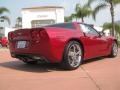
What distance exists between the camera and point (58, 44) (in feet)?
22.0

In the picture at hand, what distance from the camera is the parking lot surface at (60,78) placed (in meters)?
5.22

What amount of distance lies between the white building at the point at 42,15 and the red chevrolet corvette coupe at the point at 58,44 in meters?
35.3

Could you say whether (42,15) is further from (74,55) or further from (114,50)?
(74,55)

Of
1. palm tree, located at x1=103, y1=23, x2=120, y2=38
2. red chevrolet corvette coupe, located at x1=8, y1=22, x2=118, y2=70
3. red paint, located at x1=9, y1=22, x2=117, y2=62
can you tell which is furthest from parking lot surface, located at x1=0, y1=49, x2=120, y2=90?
palm tree, located at x1=103, y1=23, x2=120, y2=38

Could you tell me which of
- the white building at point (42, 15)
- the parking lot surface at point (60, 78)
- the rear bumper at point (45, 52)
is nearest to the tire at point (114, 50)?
the parking lot surface at point (60, 78)

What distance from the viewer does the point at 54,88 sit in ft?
16.8

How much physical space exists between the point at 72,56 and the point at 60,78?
51.9 inches

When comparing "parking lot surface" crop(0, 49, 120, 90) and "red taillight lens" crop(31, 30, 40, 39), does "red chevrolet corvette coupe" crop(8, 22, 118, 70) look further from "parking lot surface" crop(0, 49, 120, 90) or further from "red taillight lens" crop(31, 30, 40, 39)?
"parking lot surface" crop(0, 49, 120, 90)

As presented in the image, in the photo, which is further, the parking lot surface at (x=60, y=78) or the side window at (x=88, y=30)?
the side window at (x=88, y=30)

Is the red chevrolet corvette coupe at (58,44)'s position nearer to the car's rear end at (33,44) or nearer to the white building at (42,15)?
the car's rear end at (33,44)

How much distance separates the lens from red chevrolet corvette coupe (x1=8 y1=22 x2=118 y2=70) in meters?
6.65

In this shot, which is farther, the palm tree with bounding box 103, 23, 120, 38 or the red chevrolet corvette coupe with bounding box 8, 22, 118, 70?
the palm tree with bounding box 103, 23, 120, 38

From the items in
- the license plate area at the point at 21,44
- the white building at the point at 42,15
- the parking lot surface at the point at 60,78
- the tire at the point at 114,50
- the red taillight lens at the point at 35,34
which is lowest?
the parking lot surface at the point at 60,78

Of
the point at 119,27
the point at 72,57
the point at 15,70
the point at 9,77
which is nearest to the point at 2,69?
the point at 15,70
